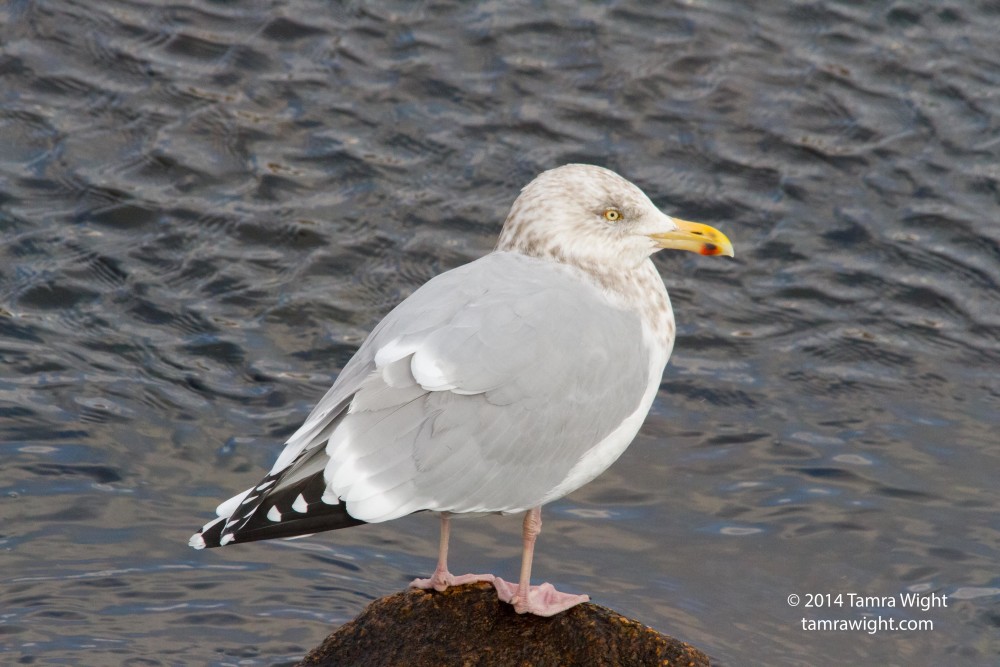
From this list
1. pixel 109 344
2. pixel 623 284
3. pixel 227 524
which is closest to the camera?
pixel 227 524

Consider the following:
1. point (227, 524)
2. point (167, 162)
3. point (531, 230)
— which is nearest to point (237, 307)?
point (167, 162)

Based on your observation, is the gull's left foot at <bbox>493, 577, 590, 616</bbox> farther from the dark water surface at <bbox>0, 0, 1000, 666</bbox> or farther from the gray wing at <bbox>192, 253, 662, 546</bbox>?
the dark water surface at <bbox>0, 0, 1000, 666</bbox>

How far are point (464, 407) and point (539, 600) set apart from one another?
79 cm

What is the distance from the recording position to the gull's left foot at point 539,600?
17.1ft

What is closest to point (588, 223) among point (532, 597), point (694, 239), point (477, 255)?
point (694, 239)

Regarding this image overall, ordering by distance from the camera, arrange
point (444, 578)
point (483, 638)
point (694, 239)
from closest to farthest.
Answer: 1. point (483, 638)
2. point (444, 578)
3. point (694, 239)

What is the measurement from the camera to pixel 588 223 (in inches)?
218

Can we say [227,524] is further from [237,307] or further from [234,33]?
[234,33]

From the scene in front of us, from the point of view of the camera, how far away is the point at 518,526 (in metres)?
7.24

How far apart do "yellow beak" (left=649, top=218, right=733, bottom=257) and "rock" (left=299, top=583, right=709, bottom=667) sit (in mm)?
1476

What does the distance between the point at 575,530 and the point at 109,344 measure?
3.11 m

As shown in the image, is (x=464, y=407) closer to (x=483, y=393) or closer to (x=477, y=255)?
(x=483, y=393)

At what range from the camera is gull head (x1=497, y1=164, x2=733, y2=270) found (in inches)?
218

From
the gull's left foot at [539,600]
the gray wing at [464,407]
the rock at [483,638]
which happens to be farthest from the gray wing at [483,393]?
the rock at [483,638]
